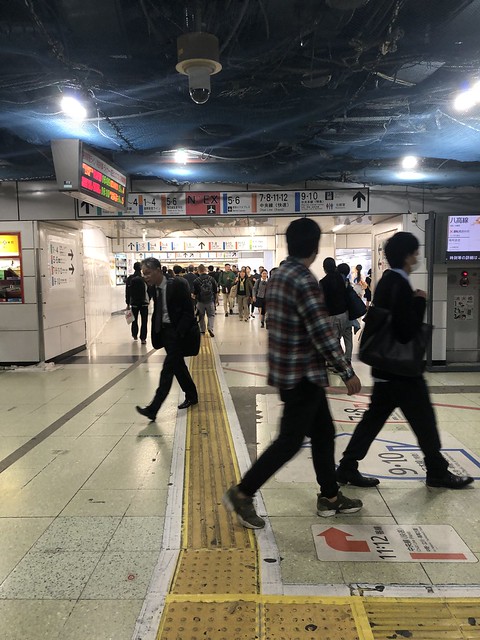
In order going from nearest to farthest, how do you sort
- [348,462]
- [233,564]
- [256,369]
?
[233,564]
[348,462]
[256,369]

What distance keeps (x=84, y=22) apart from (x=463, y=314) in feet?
23.1

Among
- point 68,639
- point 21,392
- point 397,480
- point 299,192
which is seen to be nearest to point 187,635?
point 68,639

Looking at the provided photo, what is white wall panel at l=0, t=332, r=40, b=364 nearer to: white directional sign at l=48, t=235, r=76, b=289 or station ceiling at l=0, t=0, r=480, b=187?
white directional sign at l=48, t=235, r=76, b=289

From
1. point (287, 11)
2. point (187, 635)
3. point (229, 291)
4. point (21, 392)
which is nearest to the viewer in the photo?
point (187, 635)

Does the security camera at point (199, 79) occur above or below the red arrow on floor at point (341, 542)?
above

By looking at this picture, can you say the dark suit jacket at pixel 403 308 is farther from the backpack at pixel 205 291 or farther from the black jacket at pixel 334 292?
the backpack at pixel 205 291

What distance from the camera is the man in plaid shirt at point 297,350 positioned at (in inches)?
94.8

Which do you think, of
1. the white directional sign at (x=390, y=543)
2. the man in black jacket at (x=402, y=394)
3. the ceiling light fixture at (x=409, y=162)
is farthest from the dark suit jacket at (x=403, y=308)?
the ceiling light fixture at (x=409, y=162)

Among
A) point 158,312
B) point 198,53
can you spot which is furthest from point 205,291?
point 198,53

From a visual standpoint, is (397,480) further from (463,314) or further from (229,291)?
(229,291)

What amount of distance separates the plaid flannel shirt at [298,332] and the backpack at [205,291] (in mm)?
7997

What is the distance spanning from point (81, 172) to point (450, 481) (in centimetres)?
480

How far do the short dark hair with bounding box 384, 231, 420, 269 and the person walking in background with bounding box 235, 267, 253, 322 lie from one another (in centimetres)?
1050

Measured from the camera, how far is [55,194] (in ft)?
25.2
